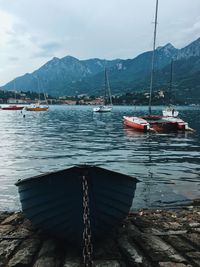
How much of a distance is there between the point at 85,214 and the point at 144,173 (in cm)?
1342

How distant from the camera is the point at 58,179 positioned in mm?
8094

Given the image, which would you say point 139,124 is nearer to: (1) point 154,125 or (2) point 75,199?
(1) point 154,125

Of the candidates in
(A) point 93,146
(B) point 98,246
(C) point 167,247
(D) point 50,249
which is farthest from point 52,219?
(A) point 93,146

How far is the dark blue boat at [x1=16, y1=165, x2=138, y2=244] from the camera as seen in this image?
796 centimetres

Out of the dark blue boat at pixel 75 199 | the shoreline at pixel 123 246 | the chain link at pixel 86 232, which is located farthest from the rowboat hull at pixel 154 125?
the chain link at pixel 86 232

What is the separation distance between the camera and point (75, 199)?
8.00 metres

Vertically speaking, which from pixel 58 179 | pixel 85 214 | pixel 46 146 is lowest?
pixel 46 146

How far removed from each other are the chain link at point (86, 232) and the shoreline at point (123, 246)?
0.16m

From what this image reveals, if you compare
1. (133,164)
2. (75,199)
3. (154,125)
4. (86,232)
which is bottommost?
(133,164)

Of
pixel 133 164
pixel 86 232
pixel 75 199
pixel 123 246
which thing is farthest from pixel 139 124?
pixel 75 199

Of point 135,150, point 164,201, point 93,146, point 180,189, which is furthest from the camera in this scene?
point 93,146

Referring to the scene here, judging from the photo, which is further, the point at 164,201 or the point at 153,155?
the point at 153,155

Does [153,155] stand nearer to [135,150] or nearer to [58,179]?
[135,150]

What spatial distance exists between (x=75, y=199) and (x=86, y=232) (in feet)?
2.93
